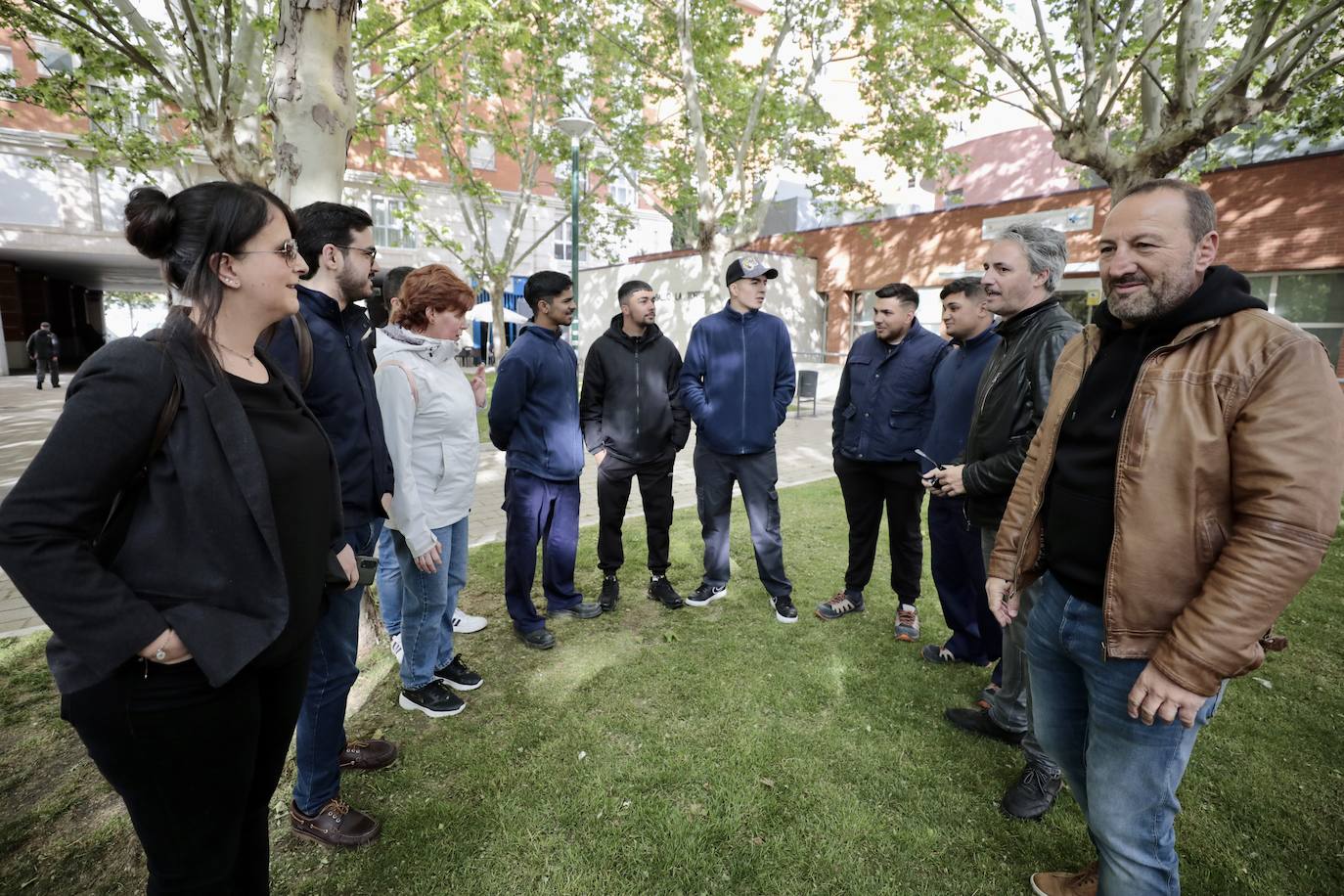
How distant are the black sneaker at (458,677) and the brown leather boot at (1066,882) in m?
2.63

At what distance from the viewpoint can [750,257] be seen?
4.25 m

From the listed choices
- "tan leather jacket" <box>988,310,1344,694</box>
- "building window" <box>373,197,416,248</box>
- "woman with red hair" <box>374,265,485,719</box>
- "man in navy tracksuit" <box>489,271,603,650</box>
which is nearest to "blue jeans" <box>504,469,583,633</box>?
"man in navy tracksuit" <box>489,271,603,650</box>

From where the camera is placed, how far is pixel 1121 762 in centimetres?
168

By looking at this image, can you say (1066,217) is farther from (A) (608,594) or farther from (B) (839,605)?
(A) (608,594)

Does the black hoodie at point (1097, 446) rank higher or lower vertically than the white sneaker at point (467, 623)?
higher

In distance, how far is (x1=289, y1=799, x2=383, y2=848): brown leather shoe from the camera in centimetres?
232

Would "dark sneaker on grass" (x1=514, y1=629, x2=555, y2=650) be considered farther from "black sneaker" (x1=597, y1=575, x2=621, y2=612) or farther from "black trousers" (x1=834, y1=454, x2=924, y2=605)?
"black trousers" (x1=834, y1=454, x2=924, y2=605)

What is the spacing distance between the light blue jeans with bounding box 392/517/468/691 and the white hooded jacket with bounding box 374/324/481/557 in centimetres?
13

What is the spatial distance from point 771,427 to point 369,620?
280cm

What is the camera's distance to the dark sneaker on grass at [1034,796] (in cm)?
252

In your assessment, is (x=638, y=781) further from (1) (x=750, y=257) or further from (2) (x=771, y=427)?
(1) (x=750, y=257)

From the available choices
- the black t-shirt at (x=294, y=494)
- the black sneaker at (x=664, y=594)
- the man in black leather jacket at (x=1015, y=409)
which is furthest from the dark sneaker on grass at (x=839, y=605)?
the black t-shirt at (x=294, y=494)

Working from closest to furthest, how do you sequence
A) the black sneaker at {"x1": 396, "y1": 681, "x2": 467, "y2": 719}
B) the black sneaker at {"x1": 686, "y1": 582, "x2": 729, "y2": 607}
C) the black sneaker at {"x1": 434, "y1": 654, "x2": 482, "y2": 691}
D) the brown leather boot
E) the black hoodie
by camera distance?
the black hoodie < the brown leather boot < the black sneaker at {"x1": 396, "y1": 681, "x2": 467, "y2": 719} < the black sneaker at {"x1": 434, "y1": 654, "x2": 482, "y2": 691} < the black sneaker at {"x1": 686, "y1": 582, "x2": 729, "y2": 607}

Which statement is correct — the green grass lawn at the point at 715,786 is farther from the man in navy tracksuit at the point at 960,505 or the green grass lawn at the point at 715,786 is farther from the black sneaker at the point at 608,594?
the black sneaker at the point at 608,594
